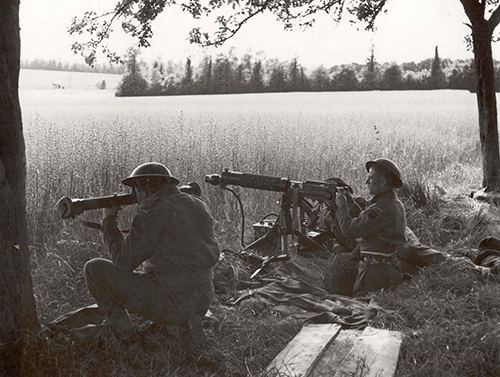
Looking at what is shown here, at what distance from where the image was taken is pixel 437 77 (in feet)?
152

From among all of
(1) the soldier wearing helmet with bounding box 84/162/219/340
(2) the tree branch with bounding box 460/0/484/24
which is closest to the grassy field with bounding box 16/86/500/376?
(1) the soldier wearing helmet with bounding box 84/162/219/340

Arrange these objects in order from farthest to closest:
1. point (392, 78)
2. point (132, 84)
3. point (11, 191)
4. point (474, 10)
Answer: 1. point (392, 78)
2. point (132, 84)
3. point (474, 10)
4. point (11, 191)

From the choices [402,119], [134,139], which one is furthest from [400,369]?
[402,119]

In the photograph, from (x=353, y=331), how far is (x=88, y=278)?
6.98ft

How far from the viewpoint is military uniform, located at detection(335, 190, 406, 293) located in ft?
21.4

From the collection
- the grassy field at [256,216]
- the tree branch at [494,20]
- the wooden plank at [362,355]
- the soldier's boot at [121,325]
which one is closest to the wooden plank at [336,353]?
the wooden plank at [362,355]

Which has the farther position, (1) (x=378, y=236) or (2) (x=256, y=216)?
(2) (x=256, y=216)

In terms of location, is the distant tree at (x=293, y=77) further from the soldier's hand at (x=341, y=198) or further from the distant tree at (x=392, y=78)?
the soldier's hand at (x=341, y=198)

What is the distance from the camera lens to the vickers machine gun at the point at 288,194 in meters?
7.14

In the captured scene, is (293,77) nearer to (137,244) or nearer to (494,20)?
(494,20)

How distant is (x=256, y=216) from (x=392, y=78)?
40.3 metres

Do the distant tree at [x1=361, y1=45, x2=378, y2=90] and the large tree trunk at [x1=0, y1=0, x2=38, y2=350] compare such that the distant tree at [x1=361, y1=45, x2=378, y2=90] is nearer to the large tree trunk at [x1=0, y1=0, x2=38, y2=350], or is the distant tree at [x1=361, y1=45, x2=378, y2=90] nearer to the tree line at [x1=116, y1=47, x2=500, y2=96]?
the tree line at [x1=116, y1=47, x2=500, y2=96]

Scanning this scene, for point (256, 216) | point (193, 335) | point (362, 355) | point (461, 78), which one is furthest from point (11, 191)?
point (461, 78)

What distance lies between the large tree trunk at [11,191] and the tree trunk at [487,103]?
956cm
